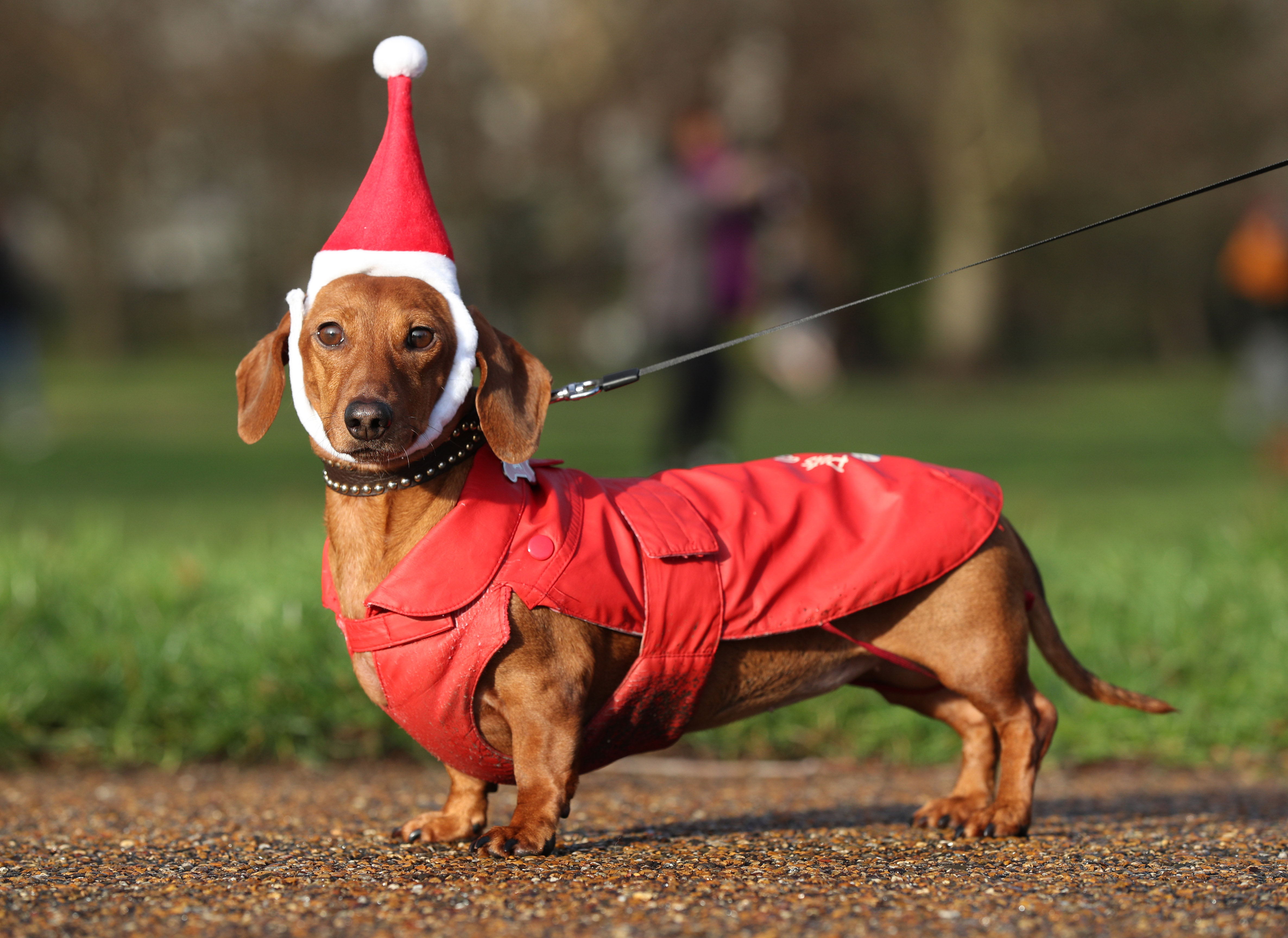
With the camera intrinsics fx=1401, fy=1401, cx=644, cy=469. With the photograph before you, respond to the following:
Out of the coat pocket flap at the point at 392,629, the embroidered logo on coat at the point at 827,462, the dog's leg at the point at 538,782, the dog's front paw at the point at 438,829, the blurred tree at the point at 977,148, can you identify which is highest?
the blurred tree at the point at 977,148

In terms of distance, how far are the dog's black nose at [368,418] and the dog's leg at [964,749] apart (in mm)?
1523

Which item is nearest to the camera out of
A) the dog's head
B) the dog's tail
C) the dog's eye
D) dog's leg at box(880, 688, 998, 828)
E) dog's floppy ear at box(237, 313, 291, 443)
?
the dog's head

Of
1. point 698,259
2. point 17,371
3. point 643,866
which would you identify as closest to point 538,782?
point 643,866

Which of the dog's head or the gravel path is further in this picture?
the dog's head

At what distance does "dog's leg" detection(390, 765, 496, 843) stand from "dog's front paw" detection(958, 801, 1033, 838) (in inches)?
44.0

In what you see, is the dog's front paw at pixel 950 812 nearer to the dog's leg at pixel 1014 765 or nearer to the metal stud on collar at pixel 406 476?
the dog's leg at pixel 1014 765

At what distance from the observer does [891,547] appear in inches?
124

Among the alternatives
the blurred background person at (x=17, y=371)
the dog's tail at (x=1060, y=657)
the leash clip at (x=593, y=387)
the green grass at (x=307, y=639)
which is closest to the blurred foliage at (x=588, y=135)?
the blurred background person at (x=17, y=371)

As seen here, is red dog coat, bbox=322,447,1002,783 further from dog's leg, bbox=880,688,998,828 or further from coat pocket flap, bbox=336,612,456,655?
dog's leg, bbox=880,688,998,828

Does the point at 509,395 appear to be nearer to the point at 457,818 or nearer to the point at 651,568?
the point at 651,568

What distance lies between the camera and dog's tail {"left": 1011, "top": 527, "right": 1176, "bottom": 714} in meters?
3.48

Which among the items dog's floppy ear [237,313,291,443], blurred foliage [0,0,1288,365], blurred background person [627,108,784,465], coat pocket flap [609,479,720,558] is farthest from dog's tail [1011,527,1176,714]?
blurred foliage [0,0,1288,365]

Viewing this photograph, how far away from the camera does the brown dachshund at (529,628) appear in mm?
2885

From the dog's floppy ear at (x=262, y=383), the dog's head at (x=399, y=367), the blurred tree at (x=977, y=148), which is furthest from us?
the blurred tree at (x=977, y=148)
